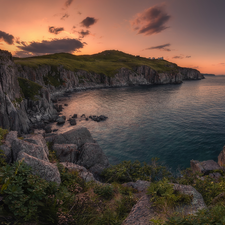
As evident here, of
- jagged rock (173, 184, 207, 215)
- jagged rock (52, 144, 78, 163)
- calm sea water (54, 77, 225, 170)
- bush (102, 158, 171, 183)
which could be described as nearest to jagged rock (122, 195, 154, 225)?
jagged rock (173, 184, 207, 215)

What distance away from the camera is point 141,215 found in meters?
6.12

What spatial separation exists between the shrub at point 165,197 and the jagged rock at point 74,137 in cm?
1864

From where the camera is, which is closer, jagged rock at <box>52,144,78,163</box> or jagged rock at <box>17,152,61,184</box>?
jagged rock at <box>17,152,61,184</box>

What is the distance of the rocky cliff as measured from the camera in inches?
1368

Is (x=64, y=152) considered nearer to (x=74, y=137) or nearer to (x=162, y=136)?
(x=74, y=137)

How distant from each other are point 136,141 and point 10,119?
30.1 meters

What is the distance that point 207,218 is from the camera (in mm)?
4402

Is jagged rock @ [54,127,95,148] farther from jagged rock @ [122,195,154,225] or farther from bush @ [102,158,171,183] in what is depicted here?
jagged rock @ [122,195,154,225]

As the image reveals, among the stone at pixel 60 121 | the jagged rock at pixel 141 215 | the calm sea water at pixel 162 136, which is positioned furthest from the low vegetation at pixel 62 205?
the stone at pixel 60 121

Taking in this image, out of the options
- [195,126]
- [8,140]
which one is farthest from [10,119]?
[195,126]

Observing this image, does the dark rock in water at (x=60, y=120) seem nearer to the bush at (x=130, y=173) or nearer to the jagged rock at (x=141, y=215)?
the bush at (x=130, y=173)

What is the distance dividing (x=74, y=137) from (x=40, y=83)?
87665mm

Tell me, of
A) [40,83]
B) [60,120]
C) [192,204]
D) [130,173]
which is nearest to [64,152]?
[130,173]

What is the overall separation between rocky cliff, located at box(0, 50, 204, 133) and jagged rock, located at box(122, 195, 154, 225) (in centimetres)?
1999
